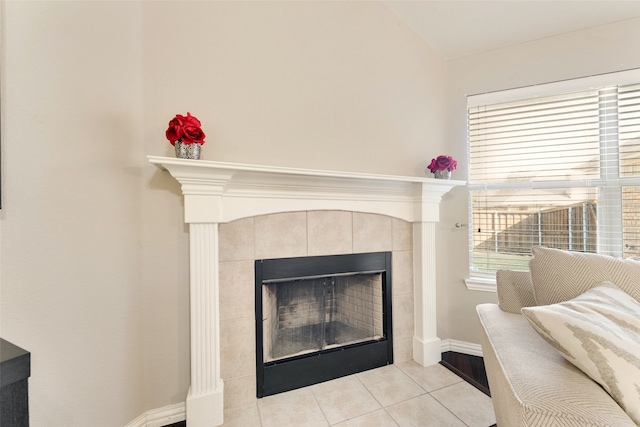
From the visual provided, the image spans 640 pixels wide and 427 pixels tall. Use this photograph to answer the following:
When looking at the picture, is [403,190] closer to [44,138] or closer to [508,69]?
[508,69]

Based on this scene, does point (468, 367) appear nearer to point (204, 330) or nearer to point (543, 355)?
point (543, 355)

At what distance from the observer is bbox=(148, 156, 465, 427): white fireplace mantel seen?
141 centimetres

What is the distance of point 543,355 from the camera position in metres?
0.80

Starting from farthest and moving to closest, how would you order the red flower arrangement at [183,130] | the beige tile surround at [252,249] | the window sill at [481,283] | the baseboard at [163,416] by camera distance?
1. the window sill at [481,283]
2. the beige tile surround at [252,249]
3. the baseboard at [163,416]
4. the red flower arrangement at [183,130]

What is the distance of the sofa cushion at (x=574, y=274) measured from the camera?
1.01 m

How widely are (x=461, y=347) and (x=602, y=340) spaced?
1.81m

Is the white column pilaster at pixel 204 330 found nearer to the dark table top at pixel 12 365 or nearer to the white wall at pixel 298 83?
the white wall at pixel 298 83

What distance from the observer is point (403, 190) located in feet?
6.71

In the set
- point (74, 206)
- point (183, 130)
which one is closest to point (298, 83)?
point (183, 130)

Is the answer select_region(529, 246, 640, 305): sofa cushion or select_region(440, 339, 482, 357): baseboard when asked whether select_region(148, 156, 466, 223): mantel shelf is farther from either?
select_region(440, 339, 482, 357): baseboard

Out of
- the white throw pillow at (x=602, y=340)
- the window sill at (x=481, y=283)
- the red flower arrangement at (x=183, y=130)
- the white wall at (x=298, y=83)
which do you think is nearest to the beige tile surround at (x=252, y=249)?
the white wall at (x=298, y=83)

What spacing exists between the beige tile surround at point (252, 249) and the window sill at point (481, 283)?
791 millimetres

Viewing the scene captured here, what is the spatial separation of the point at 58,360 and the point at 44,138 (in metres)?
0.90

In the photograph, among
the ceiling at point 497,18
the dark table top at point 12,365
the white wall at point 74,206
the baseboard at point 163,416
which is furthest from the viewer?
the ceiling at point 497,18
